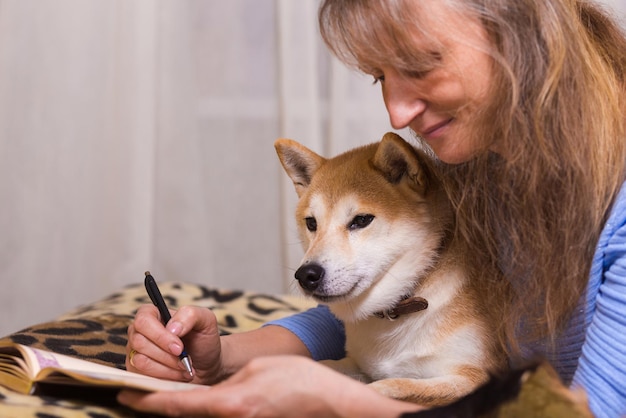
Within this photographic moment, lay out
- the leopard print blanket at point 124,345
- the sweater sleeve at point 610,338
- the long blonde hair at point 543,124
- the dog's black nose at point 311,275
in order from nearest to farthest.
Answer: the leopard print blanket at point 124,345 → the sweater sleeve at point 610,338 → the long blonde hair at point 543,124 → the dog's black nose at point 311,275

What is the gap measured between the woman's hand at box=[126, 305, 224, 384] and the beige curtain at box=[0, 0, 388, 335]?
1.32m

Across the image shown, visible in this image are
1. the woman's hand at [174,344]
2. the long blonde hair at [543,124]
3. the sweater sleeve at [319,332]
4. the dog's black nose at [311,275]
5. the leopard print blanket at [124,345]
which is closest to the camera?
the leopard print blanket at [124,345]

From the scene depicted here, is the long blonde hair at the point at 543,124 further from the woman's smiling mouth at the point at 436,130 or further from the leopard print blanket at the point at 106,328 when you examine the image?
the leopard print blanket at the point at 106,328

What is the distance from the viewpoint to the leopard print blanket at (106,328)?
985 mm

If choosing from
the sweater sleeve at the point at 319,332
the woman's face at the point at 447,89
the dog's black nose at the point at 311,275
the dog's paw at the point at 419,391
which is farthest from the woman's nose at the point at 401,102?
the sweater sleeve at the point at 319,332

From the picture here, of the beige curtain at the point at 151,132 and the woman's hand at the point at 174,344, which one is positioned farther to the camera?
the beige curtain at the point at 151,132

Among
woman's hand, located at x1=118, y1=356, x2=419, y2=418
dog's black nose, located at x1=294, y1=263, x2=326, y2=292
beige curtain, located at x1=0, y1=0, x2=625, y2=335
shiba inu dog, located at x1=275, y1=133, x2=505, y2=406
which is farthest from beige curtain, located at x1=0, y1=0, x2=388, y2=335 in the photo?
woman's hand, located at x1=118, y1=356, x2=419, y2=418

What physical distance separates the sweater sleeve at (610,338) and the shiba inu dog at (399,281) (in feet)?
0.70

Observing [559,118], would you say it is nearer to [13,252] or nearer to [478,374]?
[478,374]

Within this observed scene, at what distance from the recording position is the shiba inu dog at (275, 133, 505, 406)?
117cm

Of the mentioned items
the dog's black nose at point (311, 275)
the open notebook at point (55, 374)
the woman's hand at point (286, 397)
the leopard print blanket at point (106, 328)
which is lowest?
the leopard print blanket at point (106, 328)

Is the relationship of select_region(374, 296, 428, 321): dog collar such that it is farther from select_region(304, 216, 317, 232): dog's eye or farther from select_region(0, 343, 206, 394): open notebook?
select_region(0, 343, 206, 394): open notebook

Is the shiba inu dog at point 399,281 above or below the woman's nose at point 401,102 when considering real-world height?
below

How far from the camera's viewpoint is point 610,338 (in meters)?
0.92
